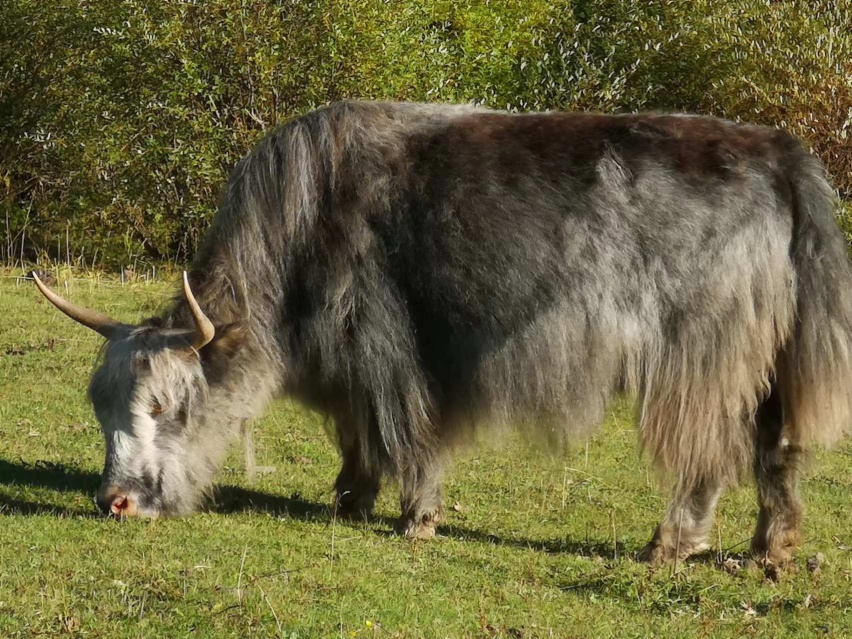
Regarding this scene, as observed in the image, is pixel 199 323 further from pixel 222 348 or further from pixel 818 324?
pixel 818 324

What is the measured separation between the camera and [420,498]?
7410 millimetres

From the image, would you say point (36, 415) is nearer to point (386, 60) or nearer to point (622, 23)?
point (386, 60)

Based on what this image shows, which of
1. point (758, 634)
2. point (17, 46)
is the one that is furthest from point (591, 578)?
point (17, 46)

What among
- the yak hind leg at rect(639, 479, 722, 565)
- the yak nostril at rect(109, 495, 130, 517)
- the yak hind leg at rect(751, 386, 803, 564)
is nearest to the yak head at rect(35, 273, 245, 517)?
the yak nostril at rect(109, 495, 130, 517)

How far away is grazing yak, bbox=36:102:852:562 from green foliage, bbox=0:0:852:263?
9.02 m

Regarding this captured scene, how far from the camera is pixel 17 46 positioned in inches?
739

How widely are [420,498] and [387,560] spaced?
0.73 m

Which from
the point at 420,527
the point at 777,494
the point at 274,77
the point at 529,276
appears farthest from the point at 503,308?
the point at 274,77

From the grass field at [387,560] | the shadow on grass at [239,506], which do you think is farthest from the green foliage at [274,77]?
the shadow on grass at [239,506]

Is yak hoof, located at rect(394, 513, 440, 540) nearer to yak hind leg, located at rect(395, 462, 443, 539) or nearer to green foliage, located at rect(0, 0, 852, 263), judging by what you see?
yak hind leg, located at rect(395, 462, 443, 539)

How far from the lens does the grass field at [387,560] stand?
18.7 feet

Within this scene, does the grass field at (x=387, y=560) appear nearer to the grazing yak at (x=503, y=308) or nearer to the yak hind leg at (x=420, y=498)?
the yak hind leg at (x=420, y=498)

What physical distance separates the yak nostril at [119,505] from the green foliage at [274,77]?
987 centimetres

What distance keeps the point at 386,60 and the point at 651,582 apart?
11.1 m
